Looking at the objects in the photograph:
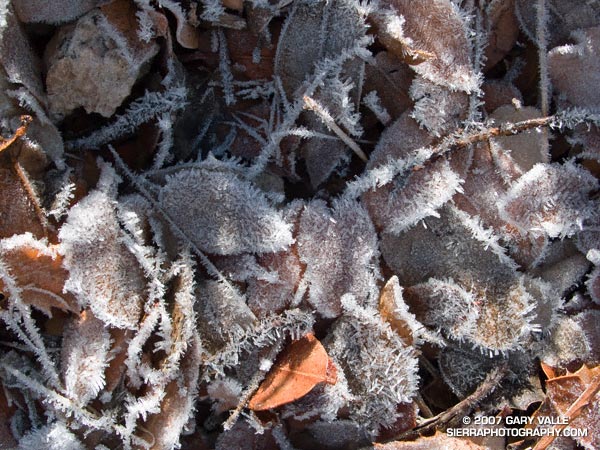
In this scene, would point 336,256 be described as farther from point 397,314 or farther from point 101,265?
point 101,265

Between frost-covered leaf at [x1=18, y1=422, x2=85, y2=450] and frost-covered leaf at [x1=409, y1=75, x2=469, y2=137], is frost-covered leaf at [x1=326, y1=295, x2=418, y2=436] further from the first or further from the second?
frost-covered leaf at [x1=18, y1=422, x2=85, y2=450]

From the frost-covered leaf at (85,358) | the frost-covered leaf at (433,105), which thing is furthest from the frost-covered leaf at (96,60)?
the frost-covered leaf at (433,105)

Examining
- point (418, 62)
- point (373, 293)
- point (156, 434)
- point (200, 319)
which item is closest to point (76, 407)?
point (156, 434)

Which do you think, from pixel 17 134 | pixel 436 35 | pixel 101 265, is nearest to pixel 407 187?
pixel 436 35

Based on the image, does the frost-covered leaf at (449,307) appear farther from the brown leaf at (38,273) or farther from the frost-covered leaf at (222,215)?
the brown leaf at (38,273)

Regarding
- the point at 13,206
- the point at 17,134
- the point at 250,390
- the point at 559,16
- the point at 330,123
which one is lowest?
the point at 250,390

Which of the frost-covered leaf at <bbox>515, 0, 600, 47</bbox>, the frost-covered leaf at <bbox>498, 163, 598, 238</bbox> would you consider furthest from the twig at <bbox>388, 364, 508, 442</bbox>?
the frost-covered leaf at <bbox>515, 0, 600, 47</bbox>
